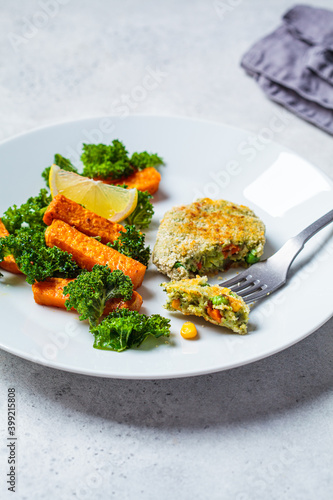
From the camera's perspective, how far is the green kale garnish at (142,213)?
15.0 feet

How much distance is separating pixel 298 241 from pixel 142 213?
4.24ft

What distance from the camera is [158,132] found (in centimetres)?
540

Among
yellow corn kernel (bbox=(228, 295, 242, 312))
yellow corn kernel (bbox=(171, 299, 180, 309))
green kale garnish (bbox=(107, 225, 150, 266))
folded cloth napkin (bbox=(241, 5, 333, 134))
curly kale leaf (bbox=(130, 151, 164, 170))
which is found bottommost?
green kale garnish (bbox=(107, 225, 150, 266))

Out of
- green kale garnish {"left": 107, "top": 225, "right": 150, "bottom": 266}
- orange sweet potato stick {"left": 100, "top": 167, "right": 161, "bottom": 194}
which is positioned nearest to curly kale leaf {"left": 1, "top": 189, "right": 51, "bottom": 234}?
green kale garnish {"left": 107, "top": 225, "right": 150, "bottom": 266}

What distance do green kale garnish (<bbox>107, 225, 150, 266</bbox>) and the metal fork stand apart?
2.12 ft

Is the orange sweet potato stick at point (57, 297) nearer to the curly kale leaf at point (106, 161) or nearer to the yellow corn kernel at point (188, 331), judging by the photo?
the yellow corn kernel at point (188, 331)

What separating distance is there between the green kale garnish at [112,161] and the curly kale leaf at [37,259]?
122cm

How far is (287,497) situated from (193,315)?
1239mm

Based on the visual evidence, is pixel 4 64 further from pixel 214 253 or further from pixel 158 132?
pixel 214 253

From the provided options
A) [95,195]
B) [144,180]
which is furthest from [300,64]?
[95,195]

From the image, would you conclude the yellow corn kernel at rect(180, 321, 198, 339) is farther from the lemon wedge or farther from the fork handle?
the lemon wedge

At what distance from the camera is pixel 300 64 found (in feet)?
20.8

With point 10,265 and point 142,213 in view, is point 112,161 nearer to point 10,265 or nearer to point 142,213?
point 142,213

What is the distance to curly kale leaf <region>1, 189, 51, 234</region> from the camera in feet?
14.1
